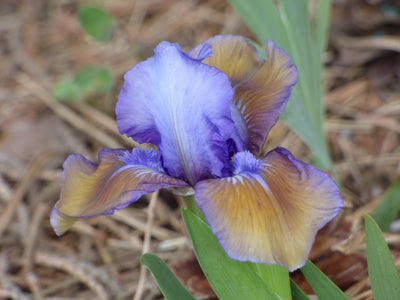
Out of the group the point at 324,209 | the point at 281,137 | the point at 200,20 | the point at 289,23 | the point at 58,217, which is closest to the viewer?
the point at 324,209

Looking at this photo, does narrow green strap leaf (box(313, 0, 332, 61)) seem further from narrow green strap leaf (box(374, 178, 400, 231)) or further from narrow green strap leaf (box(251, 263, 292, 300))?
narrow green strap leaf (box(251, 263, 292, 300))

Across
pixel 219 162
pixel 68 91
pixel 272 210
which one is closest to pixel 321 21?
pixel 219 162

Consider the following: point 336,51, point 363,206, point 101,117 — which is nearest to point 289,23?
point 363,206

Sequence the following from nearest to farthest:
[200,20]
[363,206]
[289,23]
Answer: [289,23] → [363,206] → [200,20]

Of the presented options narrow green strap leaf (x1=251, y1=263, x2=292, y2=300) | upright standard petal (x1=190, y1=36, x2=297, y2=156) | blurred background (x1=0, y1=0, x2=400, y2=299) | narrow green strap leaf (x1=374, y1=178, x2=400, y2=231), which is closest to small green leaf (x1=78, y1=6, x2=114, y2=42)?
blurred background (x1=0, y1=0, x2=400, y2=299)

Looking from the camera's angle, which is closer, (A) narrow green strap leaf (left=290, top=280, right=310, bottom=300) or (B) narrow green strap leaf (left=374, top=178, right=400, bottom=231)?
(A) narrow green strap leaf (left=290, top=280, right=310, bottom=300)

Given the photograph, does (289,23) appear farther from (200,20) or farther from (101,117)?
(200,20)

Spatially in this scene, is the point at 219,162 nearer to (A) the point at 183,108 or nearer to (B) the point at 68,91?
(A) the point at 183,108
